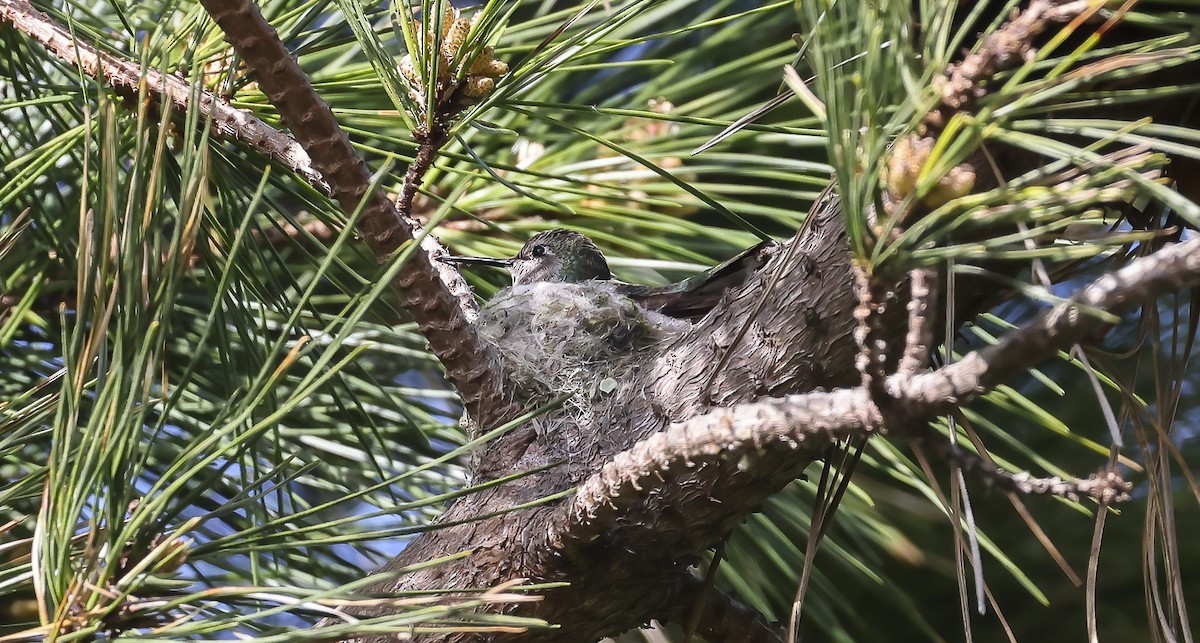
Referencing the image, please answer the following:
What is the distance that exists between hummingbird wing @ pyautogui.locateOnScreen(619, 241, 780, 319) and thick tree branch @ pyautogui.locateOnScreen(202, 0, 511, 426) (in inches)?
13.4

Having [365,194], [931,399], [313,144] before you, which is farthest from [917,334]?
[313,144]

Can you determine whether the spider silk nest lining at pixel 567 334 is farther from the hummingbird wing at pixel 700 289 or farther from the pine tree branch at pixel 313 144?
the pine tree branch at pixel 313 144

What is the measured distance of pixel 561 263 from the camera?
84.3 inches

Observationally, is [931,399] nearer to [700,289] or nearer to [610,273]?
[700,289]

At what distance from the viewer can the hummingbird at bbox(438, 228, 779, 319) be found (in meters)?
1.31

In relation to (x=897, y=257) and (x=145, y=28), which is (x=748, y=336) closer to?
(x=897, y=257)

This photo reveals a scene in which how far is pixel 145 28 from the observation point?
55.6 inches

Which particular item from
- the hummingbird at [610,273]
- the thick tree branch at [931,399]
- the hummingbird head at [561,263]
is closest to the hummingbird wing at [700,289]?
the hummingbird at [610,273]

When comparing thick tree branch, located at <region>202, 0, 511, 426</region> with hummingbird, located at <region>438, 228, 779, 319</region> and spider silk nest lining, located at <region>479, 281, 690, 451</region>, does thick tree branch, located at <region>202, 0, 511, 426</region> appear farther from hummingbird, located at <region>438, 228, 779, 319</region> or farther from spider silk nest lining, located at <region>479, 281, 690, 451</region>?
hummingbird, located at <region>438, 228, 779, 319</region>

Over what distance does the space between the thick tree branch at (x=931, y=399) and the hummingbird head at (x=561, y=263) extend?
1.26 metres

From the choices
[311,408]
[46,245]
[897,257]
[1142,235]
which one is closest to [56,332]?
[46,245]

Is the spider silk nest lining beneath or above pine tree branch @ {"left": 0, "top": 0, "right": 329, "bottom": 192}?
beneath

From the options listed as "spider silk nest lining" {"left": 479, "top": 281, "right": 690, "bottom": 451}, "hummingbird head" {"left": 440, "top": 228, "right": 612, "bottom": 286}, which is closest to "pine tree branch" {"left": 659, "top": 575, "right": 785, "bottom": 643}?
"spider silk nest lining" {"left": 479, "top": 281, "right": 690, "bottom": 451}

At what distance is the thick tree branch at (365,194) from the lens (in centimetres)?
85
